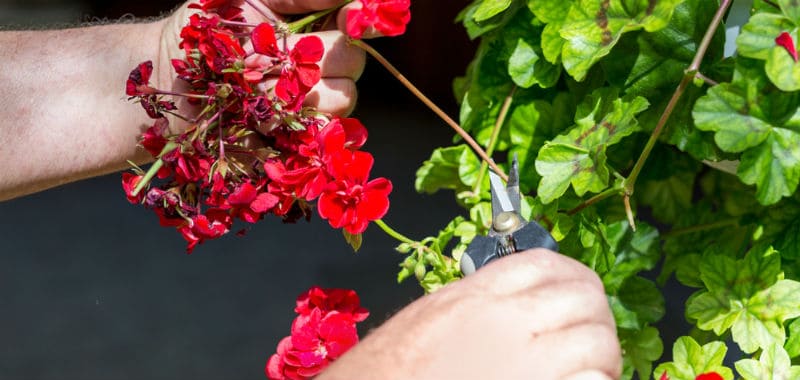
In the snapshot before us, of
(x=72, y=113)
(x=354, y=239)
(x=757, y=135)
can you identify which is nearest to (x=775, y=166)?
(x=757, y=135)

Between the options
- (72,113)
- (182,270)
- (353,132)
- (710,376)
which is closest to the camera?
(710,376)

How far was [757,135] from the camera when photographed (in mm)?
613

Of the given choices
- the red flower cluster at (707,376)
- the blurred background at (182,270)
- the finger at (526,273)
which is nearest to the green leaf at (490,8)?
the finger at (526,273)

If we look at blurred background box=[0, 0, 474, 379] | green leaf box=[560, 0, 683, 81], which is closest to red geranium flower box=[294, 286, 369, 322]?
green leaf box=[560, 0, 683, 81]

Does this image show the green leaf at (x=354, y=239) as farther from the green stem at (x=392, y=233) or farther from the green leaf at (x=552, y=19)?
the green leaf at (x=552, y=19)

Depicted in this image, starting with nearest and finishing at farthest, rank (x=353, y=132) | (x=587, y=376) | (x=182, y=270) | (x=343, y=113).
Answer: (x=587, y=376)
(x=353, y=132)
(x=343, y=113)
(x=182, y=270)

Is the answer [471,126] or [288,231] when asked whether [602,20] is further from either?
[288,231]

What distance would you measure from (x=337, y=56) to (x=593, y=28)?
259 millimetres

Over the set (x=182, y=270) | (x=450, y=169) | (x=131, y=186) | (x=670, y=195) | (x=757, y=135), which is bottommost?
(x=182, y=270)

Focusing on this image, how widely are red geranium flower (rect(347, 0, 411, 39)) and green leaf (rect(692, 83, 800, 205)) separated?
0.25 m

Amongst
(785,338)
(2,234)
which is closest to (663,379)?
(785,338)

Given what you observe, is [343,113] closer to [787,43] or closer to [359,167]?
[359,167]

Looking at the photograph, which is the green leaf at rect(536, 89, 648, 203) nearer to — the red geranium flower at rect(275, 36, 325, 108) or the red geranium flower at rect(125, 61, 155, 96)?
the red geranium flower at rect(275, 36, 325, 108)

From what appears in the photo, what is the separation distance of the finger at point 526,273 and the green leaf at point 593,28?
167mm
